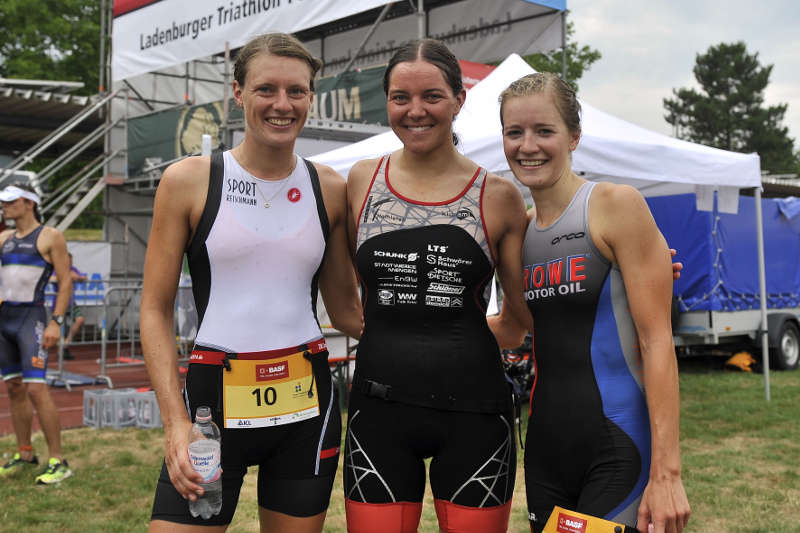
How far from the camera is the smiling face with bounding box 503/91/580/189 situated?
2273 millimetres

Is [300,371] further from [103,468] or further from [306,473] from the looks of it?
Result: [103,468]

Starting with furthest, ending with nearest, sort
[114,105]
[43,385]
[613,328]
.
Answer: [114,105]
[43,385]
[613,328]

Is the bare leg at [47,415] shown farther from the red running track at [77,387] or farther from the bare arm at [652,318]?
the bare arm at [652,318]

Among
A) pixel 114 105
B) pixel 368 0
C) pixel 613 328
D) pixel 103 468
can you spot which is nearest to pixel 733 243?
pixel 368 0

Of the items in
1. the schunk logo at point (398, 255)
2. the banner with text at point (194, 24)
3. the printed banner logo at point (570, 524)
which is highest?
the banner with text at point (194, 24)

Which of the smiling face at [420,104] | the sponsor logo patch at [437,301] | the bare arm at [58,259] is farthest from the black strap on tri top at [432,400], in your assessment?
the bare arm at [58,259]

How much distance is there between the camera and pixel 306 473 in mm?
2373

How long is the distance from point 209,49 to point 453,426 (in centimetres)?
1358

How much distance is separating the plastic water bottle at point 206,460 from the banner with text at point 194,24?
10157 millimetres

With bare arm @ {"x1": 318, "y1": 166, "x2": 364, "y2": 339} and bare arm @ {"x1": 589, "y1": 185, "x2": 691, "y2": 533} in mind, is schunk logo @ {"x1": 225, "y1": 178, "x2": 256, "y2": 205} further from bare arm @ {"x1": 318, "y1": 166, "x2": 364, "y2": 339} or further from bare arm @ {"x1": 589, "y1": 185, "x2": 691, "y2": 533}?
bare arm @ {"x1": 589, "y1": 185, "x2": 691, "y2": 533}

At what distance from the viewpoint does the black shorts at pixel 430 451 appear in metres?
2.37

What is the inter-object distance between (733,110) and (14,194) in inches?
2196

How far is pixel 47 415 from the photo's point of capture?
19.7 feet

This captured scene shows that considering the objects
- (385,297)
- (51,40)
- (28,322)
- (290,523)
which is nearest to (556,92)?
(385,297)
